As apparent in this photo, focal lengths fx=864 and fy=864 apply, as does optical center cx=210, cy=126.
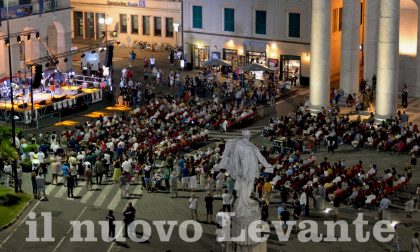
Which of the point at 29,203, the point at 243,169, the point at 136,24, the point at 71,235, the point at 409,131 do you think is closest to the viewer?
the point at 243,169

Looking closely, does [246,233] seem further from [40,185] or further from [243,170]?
[40,185]

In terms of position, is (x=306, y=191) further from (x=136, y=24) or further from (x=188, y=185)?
(x=136, y=24)

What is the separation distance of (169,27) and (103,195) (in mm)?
46681

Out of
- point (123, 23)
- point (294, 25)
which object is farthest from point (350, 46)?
point (123, 23)

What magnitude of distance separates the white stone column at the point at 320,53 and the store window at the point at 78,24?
42119mm

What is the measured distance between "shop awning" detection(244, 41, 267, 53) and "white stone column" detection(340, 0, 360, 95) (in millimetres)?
13224

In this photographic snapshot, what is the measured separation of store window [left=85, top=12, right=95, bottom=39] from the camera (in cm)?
9399

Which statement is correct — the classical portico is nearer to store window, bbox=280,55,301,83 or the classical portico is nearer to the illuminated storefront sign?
store window, bbox=280,55,301,83

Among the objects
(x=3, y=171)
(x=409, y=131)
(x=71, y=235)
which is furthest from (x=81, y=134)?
(x=409, y=131)

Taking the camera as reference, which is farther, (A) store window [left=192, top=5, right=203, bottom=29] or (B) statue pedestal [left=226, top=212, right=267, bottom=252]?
(A) store window [left=192, top=5, right=203, bottom=29]

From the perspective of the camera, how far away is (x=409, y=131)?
2013 inches

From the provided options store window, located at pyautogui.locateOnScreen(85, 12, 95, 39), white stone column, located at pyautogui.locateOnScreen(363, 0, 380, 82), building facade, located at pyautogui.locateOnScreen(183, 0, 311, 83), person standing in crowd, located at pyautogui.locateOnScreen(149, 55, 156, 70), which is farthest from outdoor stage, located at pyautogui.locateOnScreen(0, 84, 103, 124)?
store window, located at pyautogui.locateOnScreen(85, 12, 95, 39)

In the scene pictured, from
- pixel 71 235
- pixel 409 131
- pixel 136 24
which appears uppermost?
pixel 136 24

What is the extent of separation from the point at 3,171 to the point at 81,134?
814cm
